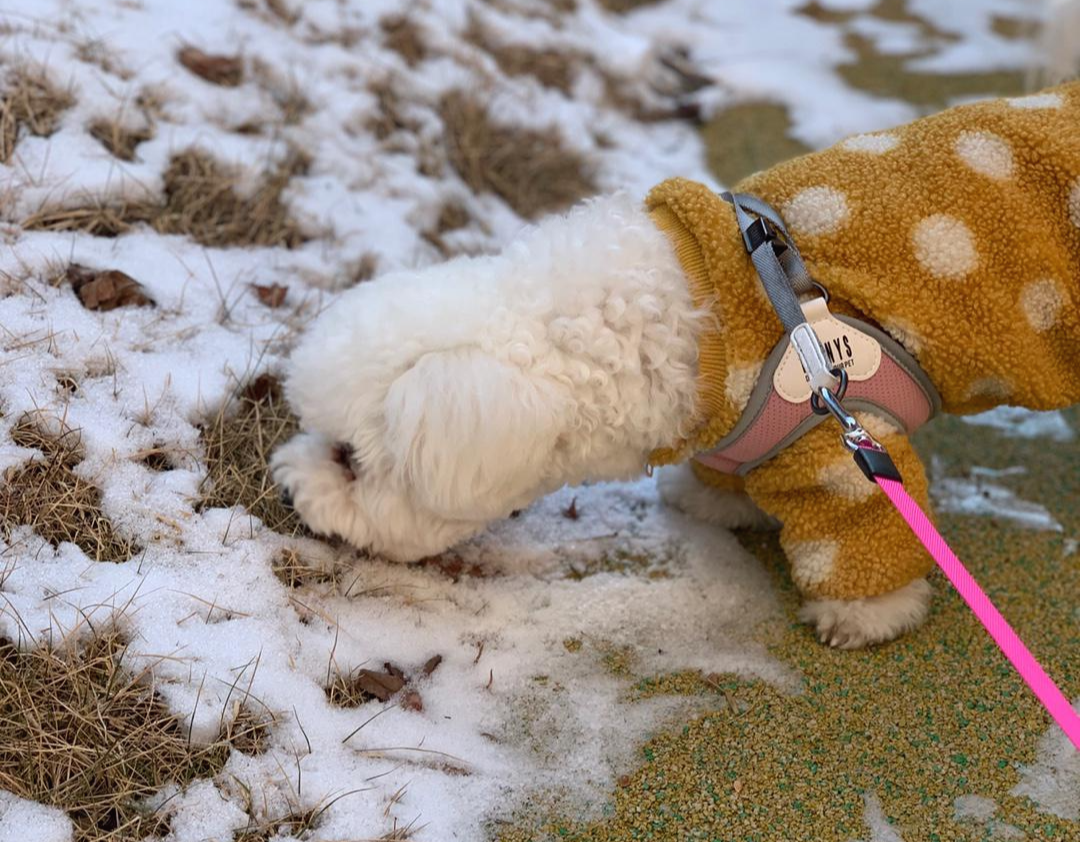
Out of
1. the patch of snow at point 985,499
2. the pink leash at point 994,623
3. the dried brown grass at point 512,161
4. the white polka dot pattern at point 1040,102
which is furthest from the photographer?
the dried brown grass at point 512,161

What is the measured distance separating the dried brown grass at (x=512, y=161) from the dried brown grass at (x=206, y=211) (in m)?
0.83

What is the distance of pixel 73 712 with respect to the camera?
1.72 m

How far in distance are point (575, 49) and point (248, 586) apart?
3595 millimetres

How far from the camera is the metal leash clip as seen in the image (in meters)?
1.72

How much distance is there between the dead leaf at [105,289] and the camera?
2521mm

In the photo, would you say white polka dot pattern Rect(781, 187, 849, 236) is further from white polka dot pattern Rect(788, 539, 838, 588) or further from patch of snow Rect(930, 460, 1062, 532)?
patch of snow Rect(930, 460, 1062, 532)

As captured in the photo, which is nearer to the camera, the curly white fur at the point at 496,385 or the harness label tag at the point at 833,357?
the curly white fur at the point at 496,385

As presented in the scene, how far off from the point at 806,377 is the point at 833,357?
12 centimetres

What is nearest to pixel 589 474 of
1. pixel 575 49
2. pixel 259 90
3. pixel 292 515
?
pixel 292 515

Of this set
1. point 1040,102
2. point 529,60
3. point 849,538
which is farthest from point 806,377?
point 529,60

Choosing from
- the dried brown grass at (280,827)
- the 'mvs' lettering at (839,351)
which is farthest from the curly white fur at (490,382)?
the dried brown grass at (280,827)

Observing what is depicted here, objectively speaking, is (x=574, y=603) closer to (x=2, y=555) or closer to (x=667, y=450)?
(x=667, y=450)

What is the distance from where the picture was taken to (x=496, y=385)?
1.92 metres

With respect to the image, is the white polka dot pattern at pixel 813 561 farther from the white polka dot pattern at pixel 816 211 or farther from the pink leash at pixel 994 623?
the white polka dot pattern at pixel 816 211
